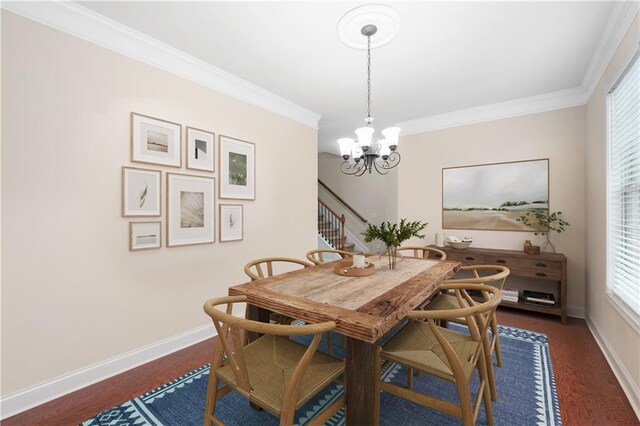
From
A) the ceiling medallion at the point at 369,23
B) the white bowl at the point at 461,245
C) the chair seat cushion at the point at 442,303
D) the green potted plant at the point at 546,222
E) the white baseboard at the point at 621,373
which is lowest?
the white baseboard at the point at 621,373

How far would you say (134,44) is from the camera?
226 cm

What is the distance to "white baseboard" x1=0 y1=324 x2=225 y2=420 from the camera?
1770 millimetres

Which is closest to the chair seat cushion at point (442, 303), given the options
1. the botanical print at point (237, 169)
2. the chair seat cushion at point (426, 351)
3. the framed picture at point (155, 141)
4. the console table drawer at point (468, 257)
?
the chair seat cushion at point (426, 351)

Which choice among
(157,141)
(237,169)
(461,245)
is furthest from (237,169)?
(461,245)

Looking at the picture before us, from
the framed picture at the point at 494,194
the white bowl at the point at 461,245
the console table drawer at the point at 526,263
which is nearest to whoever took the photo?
the console table drawer at the point at 526,263

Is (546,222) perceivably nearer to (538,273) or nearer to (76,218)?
(538,273)

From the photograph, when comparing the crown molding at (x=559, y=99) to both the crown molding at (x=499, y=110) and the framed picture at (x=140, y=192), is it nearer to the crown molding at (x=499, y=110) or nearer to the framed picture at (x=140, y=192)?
the crown molding at (x=499, y=110)

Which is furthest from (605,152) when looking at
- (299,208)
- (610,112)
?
(299,208)

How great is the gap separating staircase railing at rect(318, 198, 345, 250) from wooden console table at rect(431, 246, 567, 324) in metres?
2.83

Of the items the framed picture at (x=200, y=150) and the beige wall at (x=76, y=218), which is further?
the framed picture at (x=200, y=150)

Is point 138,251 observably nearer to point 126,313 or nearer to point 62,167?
point 126,313

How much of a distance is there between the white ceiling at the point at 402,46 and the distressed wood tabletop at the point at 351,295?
1.86 m

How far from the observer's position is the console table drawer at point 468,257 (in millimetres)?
3545

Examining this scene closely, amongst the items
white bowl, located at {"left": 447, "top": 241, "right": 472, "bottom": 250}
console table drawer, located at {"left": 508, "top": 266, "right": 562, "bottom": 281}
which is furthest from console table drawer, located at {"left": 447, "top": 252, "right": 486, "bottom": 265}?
console table drawer, located at {"left": 508, "top": 266, "right": 562, "bottom": 281}
